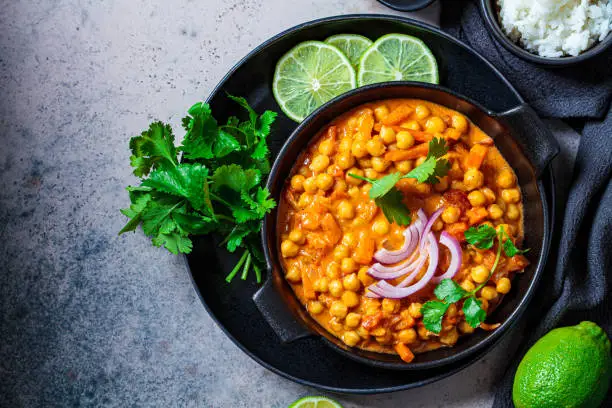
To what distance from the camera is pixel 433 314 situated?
3.67m

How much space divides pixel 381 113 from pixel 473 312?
123 centimetres

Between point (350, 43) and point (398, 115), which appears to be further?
point (350, 43)

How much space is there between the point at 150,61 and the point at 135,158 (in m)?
0.85

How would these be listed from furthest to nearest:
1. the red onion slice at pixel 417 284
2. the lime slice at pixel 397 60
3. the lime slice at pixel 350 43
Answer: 1. the lime slice at pixel 350 43
2. the lime slice at pixel 397 60
3. the red onion slice at pixel 417 284

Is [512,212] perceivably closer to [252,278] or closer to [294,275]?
[294,275]

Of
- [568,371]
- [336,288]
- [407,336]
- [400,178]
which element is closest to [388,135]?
[400,178]

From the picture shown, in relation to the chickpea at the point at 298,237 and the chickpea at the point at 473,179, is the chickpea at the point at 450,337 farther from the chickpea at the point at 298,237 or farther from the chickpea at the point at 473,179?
the chickpea at the point at 298,237

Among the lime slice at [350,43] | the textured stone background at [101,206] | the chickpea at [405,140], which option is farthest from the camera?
the textured stone background at [101,206]

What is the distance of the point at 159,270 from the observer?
4.56 m

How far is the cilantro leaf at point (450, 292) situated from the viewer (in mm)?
3660

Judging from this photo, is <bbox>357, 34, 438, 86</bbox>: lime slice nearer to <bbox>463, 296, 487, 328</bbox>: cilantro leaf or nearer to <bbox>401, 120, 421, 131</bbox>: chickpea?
<bbox>401, 120, 421, 131</bbox>: chickpea

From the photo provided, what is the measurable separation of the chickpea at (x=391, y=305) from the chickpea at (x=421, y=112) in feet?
3.50

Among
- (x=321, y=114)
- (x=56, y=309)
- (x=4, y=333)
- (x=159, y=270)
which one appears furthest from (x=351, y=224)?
(x=4, y=333)

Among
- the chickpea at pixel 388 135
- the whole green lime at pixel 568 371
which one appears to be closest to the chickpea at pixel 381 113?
the chickpea at pixel 388 135
